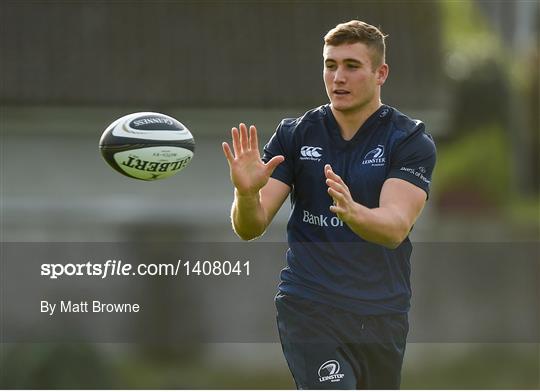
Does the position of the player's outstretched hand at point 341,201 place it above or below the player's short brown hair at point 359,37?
below

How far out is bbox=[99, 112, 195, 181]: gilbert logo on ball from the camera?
8.89 meters

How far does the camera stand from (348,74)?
7.72 metres

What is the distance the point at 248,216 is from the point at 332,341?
994 mm

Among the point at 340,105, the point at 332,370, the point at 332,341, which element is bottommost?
the point at 332,370

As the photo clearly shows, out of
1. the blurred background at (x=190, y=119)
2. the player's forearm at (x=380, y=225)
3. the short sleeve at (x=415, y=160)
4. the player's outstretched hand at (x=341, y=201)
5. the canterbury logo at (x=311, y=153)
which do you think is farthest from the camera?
the blurred background at (x=190, y=119)

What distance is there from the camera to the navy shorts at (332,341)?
25.3 ft

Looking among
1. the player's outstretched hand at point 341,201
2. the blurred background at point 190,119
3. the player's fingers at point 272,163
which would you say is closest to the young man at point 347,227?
the player's fingers at point 272,163

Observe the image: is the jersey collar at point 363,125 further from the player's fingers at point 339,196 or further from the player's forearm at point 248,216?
the player's fingers at point 339,196

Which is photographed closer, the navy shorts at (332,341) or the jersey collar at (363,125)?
the navy shorts at (332,341)

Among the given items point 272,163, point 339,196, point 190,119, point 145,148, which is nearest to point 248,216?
point 272,163

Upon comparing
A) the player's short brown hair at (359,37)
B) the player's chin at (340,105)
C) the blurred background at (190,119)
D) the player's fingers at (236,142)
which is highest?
the player's short brown hair at (359,37)

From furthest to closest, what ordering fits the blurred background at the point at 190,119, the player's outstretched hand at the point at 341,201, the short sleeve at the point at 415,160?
1. the blurred background at the point at 190,119
2. the short sleeve at the point at 415,160
3. the player's outstretched hand at the point at 341,201

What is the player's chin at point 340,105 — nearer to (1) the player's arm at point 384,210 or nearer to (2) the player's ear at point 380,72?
(2) the player's ear at point 380,72

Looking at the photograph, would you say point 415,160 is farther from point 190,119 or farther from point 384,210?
point 190,119
